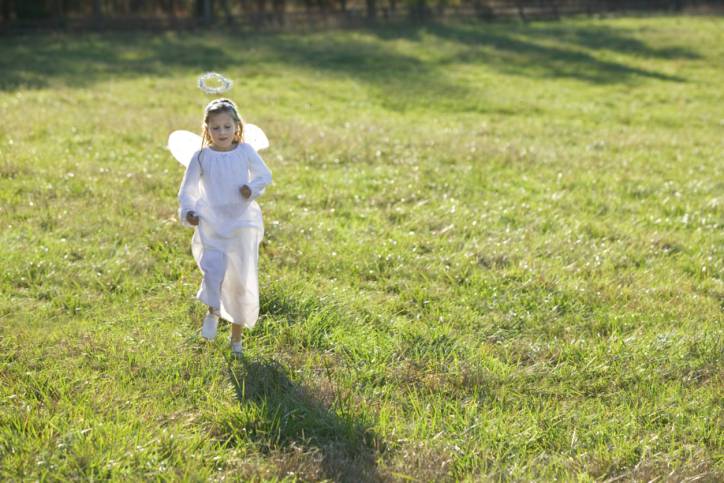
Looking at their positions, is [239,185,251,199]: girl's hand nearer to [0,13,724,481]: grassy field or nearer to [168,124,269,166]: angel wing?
[168,124,269,166]: angel wing

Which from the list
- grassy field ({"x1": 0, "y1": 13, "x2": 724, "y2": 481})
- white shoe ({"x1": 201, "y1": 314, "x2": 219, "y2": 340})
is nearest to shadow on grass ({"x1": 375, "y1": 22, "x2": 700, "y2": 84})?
grassy field ({"x1": 0, "y1": 13, "x2": 724, "y2": 481})

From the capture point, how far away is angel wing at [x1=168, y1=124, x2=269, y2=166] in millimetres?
5285

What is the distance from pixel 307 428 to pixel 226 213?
1.53 m

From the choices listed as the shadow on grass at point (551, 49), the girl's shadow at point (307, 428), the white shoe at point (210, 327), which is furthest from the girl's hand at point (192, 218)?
the shadow on grass at point (551, 49)

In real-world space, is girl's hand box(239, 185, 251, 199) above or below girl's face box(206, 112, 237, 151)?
below

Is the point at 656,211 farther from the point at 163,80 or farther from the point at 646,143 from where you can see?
the point at 163,80

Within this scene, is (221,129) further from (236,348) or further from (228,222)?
(236,348)

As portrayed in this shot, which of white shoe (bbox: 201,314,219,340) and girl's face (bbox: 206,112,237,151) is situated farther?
white shoe (bbox: 201,314,219,340)

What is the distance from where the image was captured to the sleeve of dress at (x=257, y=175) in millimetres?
4945

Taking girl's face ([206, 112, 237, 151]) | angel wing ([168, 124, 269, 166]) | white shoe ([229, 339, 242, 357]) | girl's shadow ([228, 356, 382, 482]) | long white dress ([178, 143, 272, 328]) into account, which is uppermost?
girl's face ([206, 112, 237, 151])

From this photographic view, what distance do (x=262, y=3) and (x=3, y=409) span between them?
3421cm

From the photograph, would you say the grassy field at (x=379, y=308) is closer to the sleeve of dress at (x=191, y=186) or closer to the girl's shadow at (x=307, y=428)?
the girl's shadow at (x=307, y=428)

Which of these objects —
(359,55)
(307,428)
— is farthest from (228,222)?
(359,55)

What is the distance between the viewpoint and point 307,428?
4305 mm
